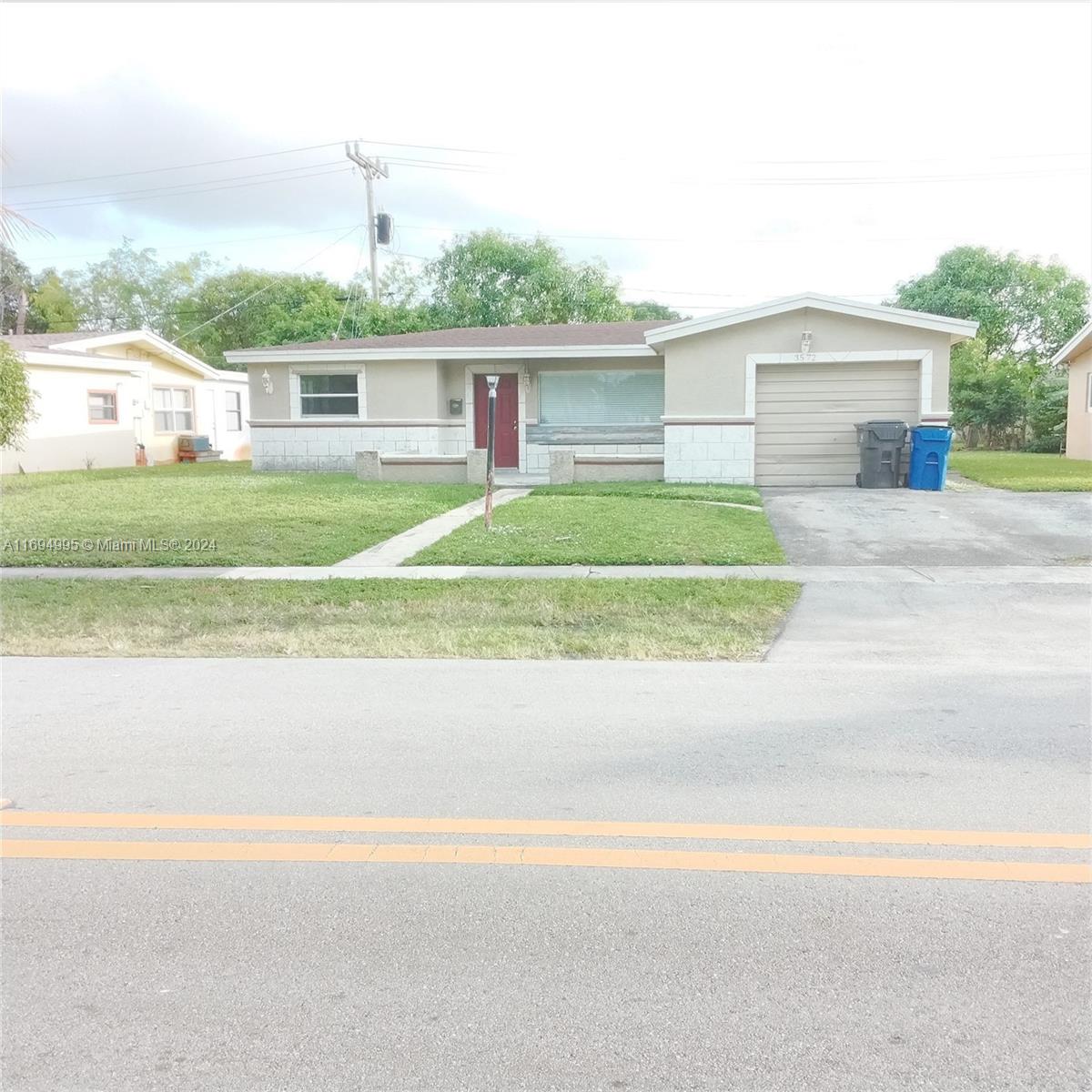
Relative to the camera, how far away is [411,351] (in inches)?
907

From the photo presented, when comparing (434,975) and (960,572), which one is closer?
(434,975)

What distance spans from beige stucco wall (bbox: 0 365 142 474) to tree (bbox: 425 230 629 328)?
16.2m

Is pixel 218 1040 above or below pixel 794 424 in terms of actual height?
below

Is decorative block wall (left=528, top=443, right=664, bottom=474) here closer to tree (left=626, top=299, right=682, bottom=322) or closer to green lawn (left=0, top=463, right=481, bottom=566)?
green lawn (left=0, top=463, right=481, bottom=566)

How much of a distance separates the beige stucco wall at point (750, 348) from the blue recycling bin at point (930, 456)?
55.9 inches

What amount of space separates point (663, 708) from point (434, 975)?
3.21m

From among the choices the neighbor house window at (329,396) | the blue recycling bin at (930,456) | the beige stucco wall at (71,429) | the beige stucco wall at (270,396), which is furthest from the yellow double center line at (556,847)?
the beige stucco wall at (71,429)

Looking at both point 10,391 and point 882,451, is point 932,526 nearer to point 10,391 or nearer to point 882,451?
point 882,451

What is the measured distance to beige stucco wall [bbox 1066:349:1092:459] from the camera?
27328 millimetres

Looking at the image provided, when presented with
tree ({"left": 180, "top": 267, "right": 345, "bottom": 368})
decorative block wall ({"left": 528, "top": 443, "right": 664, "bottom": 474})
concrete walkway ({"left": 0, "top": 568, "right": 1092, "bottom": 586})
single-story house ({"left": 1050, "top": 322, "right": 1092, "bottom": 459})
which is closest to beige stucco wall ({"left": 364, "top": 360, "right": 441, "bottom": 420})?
decorative block wall ({"left": 528, "top": 443, "right": 664, "bottom": 474})

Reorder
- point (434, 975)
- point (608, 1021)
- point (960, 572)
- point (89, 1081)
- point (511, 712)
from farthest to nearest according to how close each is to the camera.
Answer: point (960, 572), point (511, 712), point (434, 975), point (608, 1021), point (89, 1081)

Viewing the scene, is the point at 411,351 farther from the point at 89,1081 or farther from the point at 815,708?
the point at 89,1081

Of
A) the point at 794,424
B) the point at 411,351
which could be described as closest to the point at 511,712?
the point at 794,424

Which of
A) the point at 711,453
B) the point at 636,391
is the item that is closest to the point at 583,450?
the point at 636,391
